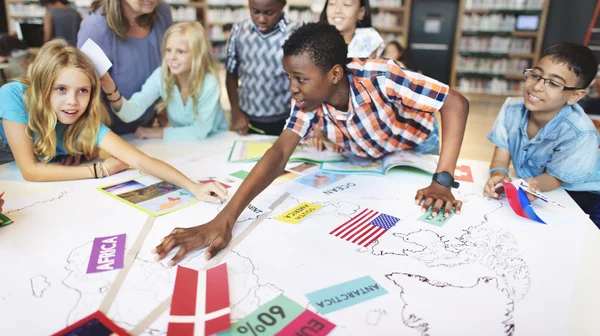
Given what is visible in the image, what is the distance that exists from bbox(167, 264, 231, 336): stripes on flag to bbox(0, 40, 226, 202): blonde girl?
481 mm

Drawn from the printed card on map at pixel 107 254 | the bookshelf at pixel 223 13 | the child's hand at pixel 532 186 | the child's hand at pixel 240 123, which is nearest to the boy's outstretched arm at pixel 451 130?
the child's hand at pixel 532 186

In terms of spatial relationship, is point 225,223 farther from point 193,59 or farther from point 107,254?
point 193,59

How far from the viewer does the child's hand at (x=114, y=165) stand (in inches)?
53.7

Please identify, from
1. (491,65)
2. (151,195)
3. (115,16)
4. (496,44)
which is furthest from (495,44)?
(151,195)

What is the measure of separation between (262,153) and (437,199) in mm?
721

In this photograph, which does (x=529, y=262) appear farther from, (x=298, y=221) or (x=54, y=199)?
(x=54, y=199)

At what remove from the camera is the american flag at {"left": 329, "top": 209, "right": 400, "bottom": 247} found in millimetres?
968

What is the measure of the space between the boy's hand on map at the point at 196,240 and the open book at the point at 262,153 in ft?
→ 2.00

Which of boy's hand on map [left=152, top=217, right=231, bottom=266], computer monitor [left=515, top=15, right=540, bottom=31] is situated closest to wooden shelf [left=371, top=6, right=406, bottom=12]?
computer monitor [left=515, top=15, right=540, bottom=31]

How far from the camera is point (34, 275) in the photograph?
798 millimetres

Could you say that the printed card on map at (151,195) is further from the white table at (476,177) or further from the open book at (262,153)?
the open book at (262,153)

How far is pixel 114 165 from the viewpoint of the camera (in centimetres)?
138

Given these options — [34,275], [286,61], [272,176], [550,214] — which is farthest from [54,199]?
[550,214]

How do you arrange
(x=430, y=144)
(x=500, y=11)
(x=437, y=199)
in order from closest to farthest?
(x=437, y=199) < (x=430, y=144) < (x=500, y=11)
